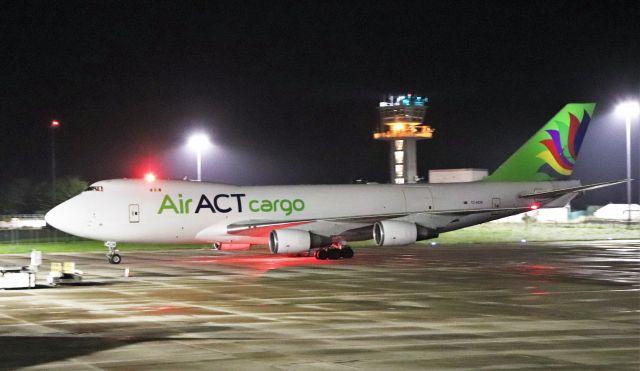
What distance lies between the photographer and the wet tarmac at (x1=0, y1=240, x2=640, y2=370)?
1369 centimetres

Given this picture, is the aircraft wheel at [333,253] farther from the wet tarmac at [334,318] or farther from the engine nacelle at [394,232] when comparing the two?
the wet tarmac at [334,318]

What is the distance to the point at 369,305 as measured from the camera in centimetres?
2088

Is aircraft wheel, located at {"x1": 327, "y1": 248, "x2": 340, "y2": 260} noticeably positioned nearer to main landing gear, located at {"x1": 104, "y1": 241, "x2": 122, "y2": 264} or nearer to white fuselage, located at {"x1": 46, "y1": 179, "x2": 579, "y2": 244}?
white fuselage, located at {"x1": 46, "y1": 179, "x2": 579, "y2": 244}

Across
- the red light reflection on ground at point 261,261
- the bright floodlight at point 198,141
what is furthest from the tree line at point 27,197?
the red light reflection on ground at point 261,261

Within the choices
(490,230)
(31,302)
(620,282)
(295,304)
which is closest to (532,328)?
(295,304)

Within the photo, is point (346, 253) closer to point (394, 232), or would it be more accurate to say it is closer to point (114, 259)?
point (394, 232)

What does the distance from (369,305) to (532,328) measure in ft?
16.6

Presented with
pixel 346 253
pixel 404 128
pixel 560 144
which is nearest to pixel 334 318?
pixel 346 253

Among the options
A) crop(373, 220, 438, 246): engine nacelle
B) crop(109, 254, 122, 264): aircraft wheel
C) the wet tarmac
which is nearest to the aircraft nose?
crop(109, 254, 122, 264): aircraft wheel

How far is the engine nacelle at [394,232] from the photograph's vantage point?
38000 mm

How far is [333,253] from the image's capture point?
38.2 metres

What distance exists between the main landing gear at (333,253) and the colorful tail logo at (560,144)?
40.9 ft

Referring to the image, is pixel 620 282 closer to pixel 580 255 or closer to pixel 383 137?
pixel 580 255

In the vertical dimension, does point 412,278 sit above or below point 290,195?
below
